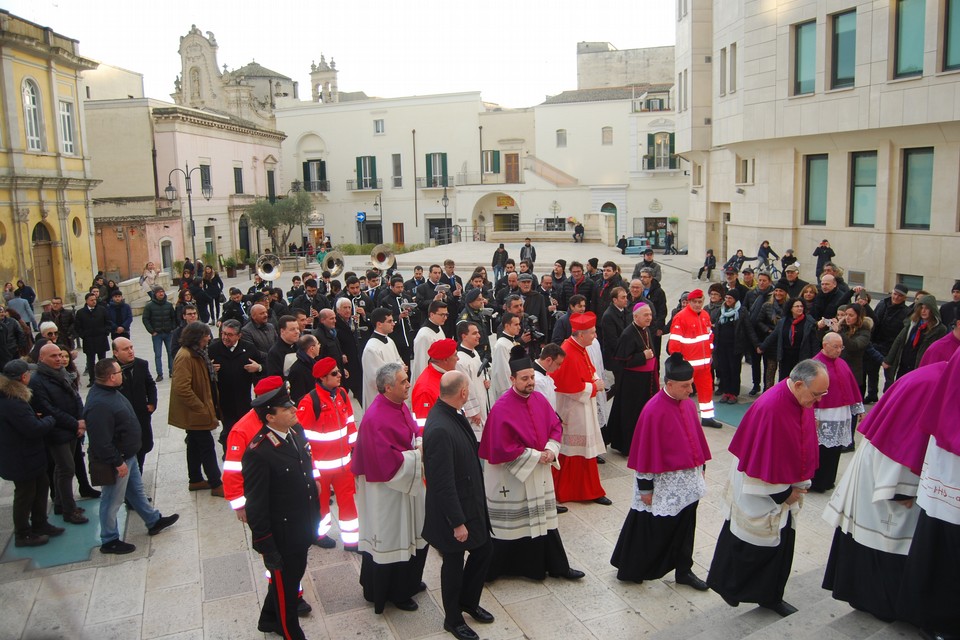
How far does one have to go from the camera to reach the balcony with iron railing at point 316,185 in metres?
53.4

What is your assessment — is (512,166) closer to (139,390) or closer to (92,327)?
(92,327)

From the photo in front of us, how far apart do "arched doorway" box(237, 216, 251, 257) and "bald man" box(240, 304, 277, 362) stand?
124 ft

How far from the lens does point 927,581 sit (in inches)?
172

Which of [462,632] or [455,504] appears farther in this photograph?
[462,632]

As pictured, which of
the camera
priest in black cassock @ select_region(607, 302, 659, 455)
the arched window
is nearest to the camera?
priest in black cassock @ select_region(607, 302, 659, 455)

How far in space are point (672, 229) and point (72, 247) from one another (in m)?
31.4

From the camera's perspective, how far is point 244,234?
46000 mm

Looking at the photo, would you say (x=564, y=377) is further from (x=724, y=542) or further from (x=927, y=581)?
(x=927, y=581)

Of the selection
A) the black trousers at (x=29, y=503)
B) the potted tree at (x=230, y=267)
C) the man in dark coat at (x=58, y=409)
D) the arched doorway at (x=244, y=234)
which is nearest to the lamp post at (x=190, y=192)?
the potted tree at (x=230, y=267)

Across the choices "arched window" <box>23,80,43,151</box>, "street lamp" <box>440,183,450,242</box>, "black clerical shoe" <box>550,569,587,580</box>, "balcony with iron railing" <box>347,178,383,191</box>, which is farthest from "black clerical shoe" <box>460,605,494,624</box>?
"balcony with iron railing" <box>347,178,383,191</box>

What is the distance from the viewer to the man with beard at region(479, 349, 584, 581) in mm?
5570

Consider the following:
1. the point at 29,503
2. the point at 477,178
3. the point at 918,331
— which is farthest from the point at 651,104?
the point at 29,503

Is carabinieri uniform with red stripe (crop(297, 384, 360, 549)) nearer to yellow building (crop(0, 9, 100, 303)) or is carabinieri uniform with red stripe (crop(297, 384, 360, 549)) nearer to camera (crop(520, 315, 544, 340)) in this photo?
camera (crop(520, 315, 544, 340))

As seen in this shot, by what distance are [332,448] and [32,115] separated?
24.6 metres
